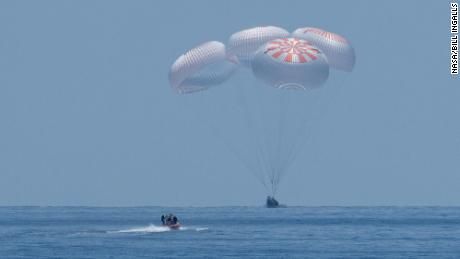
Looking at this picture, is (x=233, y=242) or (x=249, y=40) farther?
(x=249, y=40)

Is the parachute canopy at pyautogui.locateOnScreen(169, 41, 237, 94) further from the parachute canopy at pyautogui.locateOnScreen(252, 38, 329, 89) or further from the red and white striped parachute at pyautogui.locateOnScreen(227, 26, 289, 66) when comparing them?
the parachute canopy at pyautogui.locateOnScreen(252, 38, 329, 89)

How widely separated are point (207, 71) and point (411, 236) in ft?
46.6

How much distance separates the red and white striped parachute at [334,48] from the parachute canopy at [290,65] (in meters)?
2.01

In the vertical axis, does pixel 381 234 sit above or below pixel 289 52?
below

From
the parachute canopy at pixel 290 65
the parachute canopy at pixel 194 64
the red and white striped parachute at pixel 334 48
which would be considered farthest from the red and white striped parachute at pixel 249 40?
the parachute canopy at pixel 290 65

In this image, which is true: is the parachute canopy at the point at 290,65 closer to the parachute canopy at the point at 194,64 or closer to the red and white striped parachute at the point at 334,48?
the red and white striped parachute at the point at 334,48

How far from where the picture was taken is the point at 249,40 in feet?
235

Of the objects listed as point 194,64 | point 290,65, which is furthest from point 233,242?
point 290,65

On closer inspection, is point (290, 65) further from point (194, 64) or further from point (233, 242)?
point (233, 242)

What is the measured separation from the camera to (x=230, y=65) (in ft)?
257

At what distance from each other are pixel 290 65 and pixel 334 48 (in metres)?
3.88

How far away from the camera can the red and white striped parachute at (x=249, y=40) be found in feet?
234

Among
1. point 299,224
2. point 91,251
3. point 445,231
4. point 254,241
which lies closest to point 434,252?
point 254,241

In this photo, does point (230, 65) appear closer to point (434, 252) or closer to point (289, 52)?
point (289, 52)
